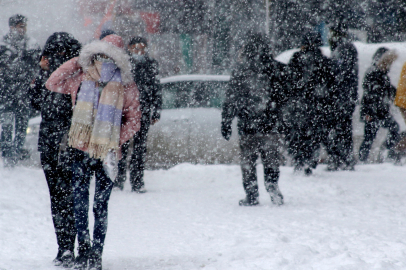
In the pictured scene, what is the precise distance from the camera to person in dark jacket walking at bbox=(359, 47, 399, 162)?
768 cm

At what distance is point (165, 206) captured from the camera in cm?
560

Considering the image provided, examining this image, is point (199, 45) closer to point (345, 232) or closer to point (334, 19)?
point (334, 19)

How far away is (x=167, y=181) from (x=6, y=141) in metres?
2.58

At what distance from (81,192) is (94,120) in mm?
519

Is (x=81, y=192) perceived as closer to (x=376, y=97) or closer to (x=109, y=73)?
(x=109, y=73)

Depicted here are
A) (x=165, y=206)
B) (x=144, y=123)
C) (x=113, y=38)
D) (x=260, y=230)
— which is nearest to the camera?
(x=113, y=38)

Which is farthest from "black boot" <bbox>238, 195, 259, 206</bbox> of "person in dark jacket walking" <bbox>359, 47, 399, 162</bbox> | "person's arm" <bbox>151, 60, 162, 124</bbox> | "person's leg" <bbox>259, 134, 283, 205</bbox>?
"person in dark jacket walking" <bbox>359, 47, 399, 162</bbox>

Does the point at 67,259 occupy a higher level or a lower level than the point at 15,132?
lower

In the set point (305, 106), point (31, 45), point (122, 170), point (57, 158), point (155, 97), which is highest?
point (31, 45)

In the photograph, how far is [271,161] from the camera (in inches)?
206

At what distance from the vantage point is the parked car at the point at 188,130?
26.0 ft

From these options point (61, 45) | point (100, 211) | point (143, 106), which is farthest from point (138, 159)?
Answer: point (100, 211)

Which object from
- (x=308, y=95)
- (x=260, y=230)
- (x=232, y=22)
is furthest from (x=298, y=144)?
(x=232, y=22)

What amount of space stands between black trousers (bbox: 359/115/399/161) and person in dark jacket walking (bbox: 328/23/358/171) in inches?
23.7
